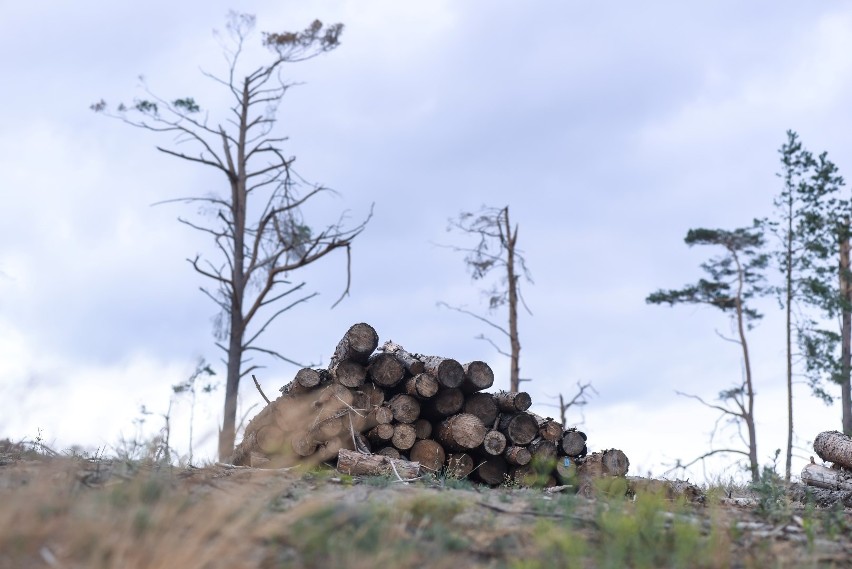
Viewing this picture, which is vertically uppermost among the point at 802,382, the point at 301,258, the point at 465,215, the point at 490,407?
the point at 465,215

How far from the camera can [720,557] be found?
203 inches

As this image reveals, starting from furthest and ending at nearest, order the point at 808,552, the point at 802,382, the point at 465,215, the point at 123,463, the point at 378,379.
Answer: the point at 802,382
the point at 465,215
the point at 378,379
the point at 123,463
the point at 808,552

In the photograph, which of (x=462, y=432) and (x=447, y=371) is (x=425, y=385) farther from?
(x=462, y=432)

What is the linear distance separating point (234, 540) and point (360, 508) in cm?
91

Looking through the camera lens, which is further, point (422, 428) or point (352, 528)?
point (422, 428)

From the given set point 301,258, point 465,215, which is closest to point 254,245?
point 301,258

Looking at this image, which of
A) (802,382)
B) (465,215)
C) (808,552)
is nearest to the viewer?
(808,552)

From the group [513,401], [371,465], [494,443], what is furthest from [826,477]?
[371,465]

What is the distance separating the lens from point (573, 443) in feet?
36.3

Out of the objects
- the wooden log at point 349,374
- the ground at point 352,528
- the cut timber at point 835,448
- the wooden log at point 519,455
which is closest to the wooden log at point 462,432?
the wooden log at point 519,455

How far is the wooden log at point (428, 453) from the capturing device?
10.7 m

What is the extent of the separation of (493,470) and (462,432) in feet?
2.69

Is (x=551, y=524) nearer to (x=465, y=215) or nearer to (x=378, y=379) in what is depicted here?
(x=378, y=379)

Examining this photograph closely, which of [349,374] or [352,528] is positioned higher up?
[349,374]
